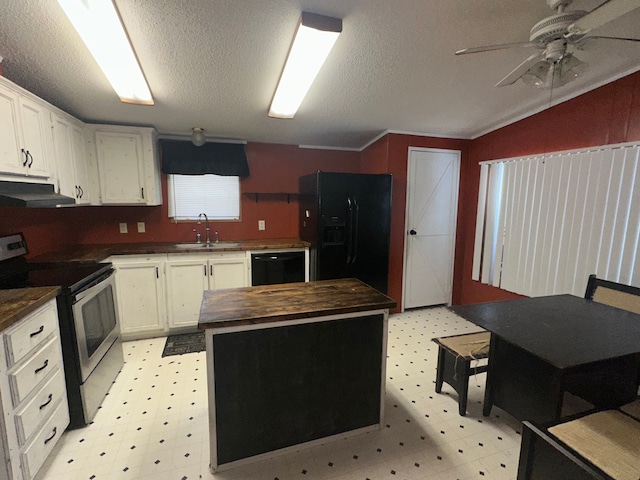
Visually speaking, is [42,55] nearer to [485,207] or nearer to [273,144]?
[273,144]

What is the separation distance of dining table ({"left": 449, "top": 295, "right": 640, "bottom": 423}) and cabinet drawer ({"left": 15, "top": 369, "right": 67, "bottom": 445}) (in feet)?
7.76

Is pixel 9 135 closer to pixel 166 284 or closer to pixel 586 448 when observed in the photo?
pixel 166 284

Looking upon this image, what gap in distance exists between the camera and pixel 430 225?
378 cm

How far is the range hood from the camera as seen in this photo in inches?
64.7

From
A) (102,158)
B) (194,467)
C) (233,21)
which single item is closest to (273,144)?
(102,158)

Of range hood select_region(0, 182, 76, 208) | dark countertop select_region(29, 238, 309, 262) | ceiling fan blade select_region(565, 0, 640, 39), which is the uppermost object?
ceiling fan blade select_region(565, 0, 640, 39)

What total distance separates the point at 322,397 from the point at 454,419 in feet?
3.33

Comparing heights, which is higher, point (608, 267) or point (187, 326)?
point (608, 267)

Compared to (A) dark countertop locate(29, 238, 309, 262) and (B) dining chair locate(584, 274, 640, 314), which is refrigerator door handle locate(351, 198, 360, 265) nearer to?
(A) dark countertop locate(29, 238, 309, 262)

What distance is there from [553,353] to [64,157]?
12.2 feet

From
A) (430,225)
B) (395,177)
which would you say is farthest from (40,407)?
(430,225)

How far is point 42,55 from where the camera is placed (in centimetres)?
175

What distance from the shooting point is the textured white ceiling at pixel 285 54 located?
1519 mm

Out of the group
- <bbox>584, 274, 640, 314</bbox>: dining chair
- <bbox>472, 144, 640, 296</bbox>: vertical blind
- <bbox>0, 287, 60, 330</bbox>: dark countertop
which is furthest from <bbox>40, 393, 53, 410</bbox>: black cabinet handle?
<bbox>472, 144, 640, 296</bbox>: vertical blind
